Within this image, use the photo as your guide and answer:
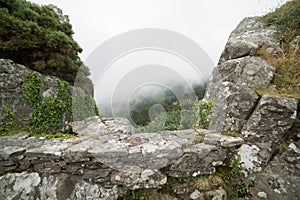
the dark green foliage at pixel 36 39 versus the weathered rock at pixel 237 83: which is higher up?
the dark green foliage at pixel 36 39

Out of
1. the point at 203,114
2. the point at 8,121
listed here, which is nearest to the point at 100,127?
the point at 8,121

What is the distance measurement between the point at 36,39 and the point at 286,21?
33.4 ft

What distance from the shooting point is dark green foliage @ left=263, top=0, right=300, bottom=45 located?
5.50 m

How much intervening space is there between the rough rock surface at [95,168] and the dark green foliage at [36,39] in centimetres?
324

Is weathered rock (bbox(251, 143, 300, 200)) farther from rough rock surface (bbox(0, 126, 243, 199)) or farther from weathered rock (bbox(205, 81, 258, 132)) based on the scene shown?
weathered rock (bbox(205, 81, 258, 132))

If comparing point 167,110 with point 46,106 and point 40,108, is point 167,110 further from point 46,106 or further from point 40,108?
point 40,108

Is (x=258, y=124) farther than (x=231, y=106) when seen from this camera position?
No

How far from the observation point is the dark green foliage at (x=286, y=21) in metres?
5.50

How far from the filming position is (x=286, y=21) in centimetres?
595

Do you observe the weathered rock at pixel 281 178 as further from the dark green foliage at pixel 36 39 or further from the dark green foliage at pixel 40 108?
the dark green foliage at pixel 36 39

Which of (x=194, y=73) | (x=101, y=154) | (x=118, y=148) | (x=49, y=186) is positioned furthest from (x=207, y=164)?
(x=194, y=73)

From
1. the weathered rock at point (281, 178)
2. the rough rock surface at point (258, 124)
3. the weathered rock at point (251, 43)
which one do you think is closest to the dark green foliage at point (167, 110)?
the weathered rock at point (251, 43)

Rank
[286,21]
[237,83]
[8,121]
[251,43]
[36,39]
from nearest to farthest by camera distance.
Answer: [8,121]
[237,83]
[36,39]
[251,43]
[286,21]

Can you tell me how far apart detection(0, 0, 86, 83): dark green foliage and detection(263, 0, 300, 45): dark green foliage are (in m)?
8.90
